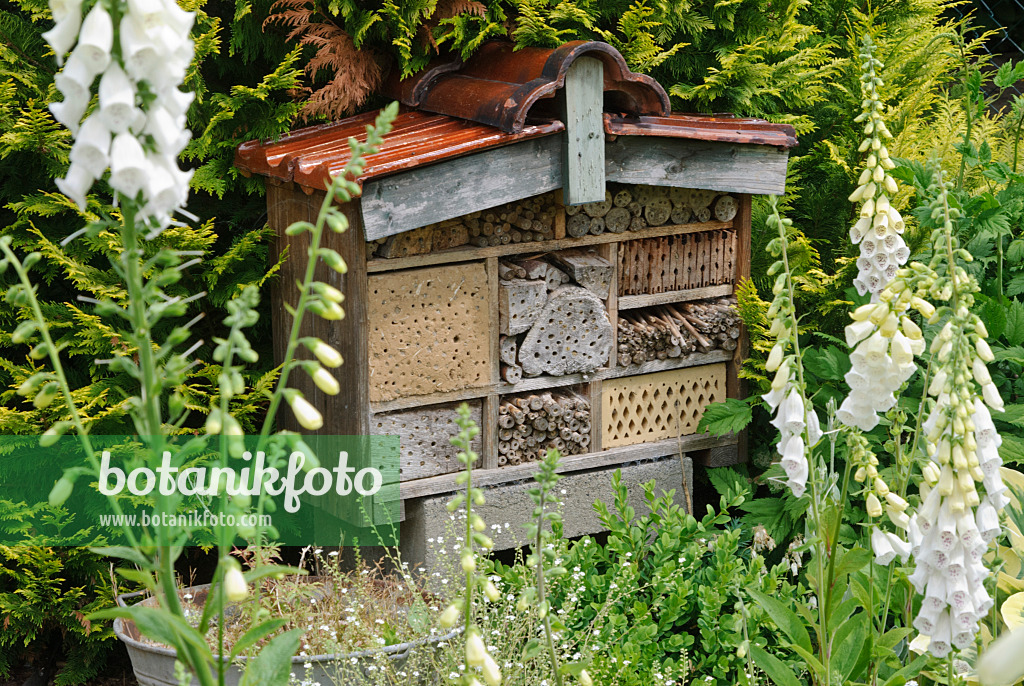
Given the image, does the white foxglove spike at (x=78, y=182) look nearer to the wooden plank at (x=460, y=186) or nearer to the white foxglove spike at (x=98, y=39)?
the white foxglove spike at (x=98, y=39)

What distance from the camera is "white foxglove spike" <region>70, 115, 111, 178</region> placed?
Result: 3.94ft

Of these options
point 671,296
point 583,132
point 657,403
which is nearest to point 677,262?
point 671,296

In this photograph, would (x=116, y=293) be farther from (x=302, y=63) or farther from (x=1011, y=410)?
(x=1011, y=410)

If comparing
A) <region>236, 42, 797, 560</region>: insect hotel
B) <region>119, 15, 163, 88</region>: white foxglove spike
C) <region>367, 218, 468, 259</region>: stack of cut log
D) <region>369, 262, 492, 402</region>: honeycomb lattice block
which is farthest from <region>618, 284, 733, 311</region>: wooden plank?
<region>119, 15, 163, 88</region>: white foxglove spike

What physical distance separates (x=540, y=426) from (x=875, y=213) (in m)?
1.66

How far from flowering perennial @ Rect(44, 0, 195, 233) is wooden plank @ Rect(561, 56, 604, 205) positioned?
7.00 ft

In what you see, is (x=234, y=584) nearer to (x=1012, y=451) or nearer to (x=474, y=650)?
(x=474, y=650)

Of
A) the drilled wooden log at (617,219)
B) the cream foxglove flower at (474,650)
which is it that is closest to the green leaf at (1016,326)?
the drilled wooden log at (617,219)

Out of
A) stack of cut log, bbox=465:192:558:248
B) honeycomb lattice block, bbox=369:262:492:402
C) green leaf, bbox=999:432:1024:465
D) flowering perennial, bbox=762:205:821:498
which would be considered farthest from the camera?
stack of cut log, bbox=465:192:558:248

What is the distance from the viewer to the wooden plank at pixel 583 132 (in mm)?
3236

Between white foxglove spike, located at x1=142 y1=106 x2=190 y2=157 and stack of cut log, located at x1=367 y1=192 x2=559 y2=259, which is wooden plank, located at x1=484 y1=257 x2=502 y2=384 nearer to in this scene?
stack of cut log, located at x1=367 y1=192 x2=559 y2=259

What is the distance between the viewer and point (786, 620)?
211 centimetres

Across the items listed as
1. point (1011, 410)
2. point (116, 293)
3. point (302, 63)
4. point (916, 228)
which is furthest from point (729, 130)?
point (116, 293)

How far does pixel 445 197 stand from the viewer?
10.4 ft
